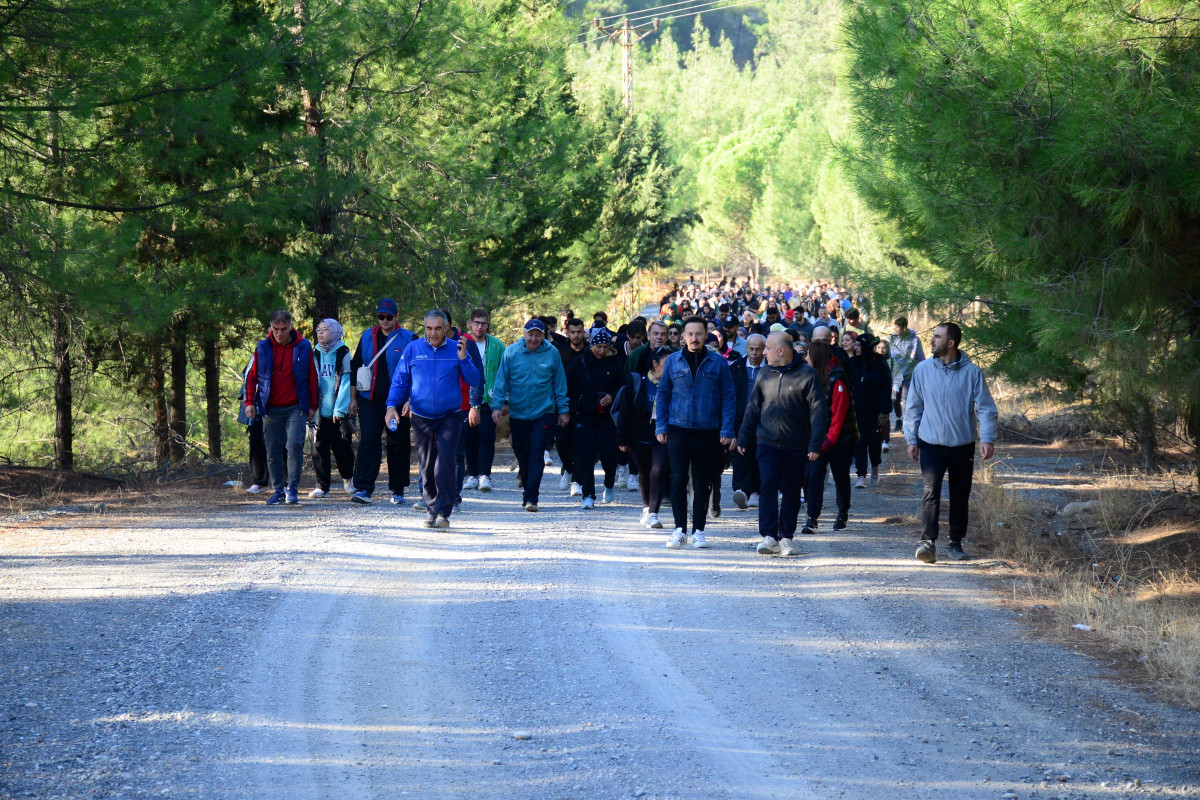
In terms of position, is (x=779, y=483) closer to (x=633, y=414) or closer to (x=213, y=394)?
(x=633, y=414)

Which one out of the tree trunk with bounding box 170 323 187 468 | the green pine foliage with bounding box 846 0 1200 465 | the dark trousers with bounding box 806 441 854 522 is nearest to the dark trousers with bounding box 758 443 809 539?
the dark trousers with bounding box 806 441 854 522

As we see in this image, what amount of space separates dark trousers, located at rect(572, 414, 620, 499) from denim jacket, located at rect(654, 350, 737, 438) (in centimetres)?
226

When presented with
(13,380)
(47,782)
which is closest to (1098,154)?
(47,782)

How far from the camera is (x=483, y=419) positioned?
1339cm

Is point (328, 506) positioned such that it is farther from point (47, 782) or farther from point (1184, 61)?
point (1184, 61)

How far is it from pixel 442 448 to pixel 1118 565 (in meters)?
6.08

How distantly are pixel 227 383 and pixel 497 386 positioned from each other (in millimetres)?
13205

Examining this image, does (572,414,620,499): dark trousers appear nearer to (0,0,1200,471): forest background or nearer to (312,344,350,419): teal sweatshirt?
(312,344,350,419): teal sweatshirt

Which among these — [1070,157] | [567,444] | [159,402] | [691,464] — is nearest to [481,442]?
[567,444]

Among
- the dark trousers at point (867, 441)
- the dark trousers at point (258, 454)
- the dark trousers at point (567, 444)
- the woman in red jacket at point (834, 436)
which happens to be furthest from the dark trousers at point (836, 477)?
the dark trousers at point (258, 454)

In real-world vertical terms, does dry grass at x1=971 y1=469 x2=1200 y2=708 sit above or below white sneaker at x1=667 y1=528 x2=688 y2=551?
below

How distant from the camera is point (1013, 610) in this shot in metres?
7.81

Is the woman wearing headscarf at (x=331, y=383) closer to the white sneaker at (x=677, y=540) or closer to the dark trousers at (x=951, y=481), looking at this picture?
the white sneaker at (x=677, y=540)

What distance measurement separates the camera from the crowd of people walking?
368 inches
